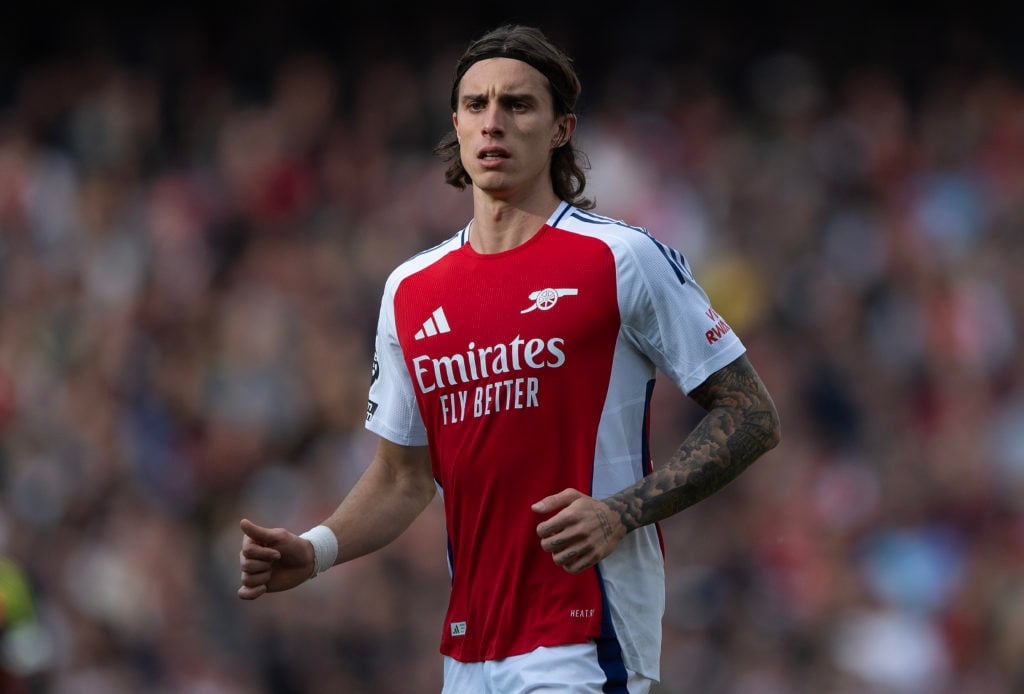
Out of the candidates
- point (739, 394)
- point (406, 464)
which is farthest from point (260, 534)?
point (739, 394)

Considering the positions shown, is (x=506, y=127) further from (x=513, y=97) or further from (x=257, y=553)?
(x=257, y=553)

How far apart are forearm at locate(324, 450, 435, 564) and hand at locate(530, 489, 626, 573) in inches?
38.2

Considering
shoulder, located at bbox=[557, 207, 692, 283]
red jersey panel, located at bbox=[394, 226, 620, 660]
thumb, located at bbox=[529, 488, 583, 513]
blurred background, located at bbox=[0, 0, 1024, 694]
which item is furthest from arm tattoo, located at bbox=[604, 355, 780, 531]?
blurred background, located at bbox=[0, 0, 1024, 694]

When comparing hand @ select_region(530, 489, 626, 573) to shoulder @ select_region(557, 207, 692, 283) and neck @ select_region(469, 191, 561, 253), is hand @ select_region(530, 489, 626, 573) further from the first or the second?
neck @ select_region(469, 191, 561, 253)

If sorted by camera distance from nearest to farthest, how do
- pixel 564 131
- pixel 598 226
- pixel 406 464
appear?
1. pixel 598 226
2. pixel 564 131
3. pixel 406 464

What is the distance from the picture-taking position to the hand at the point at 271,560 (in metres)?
4.61

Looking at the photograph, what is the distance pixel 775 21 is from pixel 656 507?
11.6 meters

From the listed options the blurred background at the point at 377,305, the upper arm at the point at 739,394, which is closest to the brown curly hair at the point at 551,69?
the upper arm at the point at 739,394

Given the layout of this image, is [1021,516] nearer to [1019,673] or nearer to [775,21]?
[1019,673]

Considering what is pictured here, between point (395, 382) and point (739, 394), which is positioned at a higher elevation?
point (395, 382)

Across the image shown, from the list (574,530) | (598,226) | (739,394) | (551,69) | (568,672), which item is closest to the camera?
(574,530)

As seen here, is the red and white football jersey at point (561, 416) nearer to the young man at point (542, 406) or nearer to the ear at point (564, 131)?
the young man at point (542, 406)

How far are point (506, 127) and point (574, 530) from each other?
1.33 meters

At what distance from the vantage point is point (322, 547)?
4.88 meters
